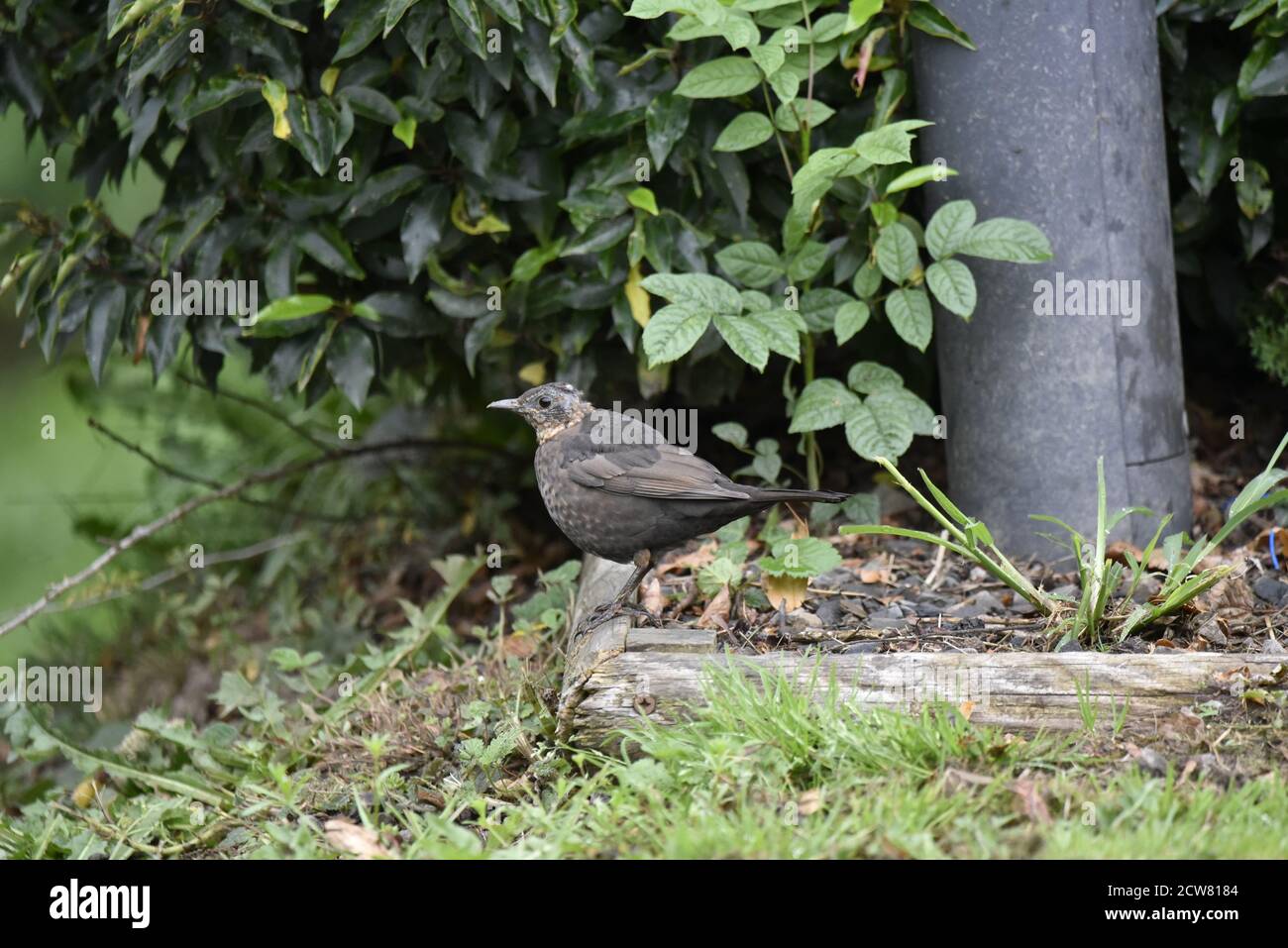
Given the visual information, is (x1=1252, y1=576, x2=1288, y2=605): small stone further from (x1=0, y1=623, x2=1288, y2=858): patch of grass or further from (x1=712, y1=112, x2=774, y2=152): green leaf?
(x1=712, y1=112, x2=774, y2=152): green leaf

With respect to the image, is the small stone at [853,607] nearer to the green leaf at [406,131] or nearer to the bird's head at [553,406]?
the bird's head at [553,406]

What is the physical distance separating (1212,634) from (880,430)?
3.53ft

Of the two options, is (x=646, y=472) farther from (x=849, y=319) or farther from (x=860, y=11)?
(x=860, y=11)

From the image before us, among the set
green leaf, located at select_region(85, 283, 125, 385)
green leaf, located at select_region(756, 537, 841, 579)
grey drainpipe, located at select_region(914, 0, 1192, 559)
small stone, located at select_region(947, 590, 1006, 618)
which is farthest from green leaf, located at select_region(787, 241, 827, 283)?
green leaf, located at select_region(85, 283, 125, 385)

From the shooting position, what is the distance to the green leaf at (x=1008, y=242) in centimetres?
357

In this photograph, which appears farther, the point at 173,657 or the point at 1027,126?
the point at 173,657

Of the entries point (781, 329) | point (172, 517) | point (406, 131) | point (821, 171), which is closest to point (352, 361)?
point (406, 131)

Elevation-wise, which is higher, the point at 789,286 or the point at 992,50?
the point at 992,50

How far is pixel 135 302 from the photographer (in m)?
4.25

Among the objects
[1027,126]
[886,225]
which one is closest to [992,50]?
[1027,126]

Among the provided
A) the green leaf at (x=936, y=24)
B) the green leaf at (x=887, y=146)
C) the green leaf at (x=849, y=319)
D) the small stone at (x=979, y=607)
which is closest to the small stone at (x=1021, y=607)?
the small stone at (x=979, y=607)
